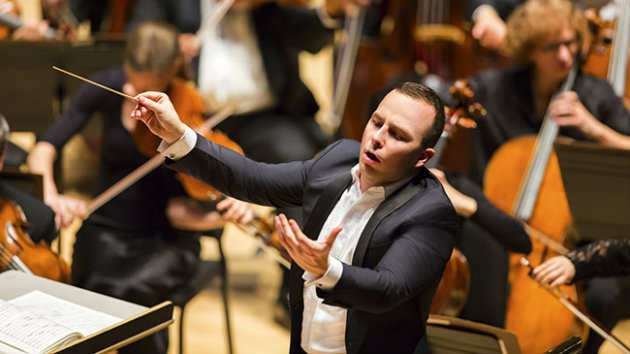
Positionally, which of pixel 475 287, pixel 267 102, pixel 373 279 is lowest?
pixel 475 287

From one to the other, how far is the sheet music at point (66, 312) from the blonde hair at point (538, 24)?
1452 mm

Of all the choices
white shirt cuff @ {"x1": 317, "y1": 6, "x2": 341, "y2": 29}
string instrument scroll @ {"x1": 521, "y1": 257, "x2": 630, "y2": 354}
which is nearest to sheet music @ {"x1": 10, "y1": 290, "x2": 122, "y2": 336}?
string instrument scroll @ {"x1": 521, "y1": 257, "x2": 630, "y2": 354}

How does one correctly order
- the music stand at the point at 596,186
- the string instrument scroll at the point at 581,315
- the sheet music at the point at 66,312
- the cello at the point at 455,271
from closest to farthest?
the sheet music at the point at 66,312 → the string instrument scroll at the point at 581,315 → the music stand at the point at 596,186 → the cello at the point at 455,271

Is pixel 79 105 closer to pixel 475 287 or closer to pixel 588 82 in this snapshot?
pixel 475 287

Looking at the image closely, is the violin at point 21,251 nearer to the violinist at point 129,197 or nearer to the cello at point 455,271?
the violinist at point 129,197

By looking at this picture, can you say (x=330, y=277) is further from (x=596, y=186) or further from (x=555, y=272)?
(x=596, y=186)

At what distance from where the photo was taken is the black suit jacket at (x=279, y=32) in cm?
306

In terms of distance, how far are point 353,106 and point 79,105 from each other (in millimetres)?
1183

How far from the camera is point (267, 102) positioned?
307cm

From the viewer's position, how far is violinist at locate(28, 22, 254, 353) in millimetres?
2275

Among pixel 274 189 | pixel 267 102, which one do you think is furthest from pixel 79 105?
pixel 274 189

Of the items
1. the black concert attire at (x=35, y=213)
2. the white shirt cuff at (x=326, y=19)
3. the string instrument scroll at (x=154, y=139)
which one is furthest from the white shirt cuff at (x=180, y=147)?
the white shirt cuff at (x=326, y=19)

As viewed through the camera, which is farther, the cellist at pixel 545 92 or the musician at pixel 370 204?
the cellist at pixel 545 92

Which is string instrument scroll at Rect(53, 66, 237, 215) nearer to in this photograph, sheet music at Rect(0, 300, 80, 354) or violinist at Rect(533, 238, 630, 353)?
sheet music at Rect(0, 300, 80, 354)
